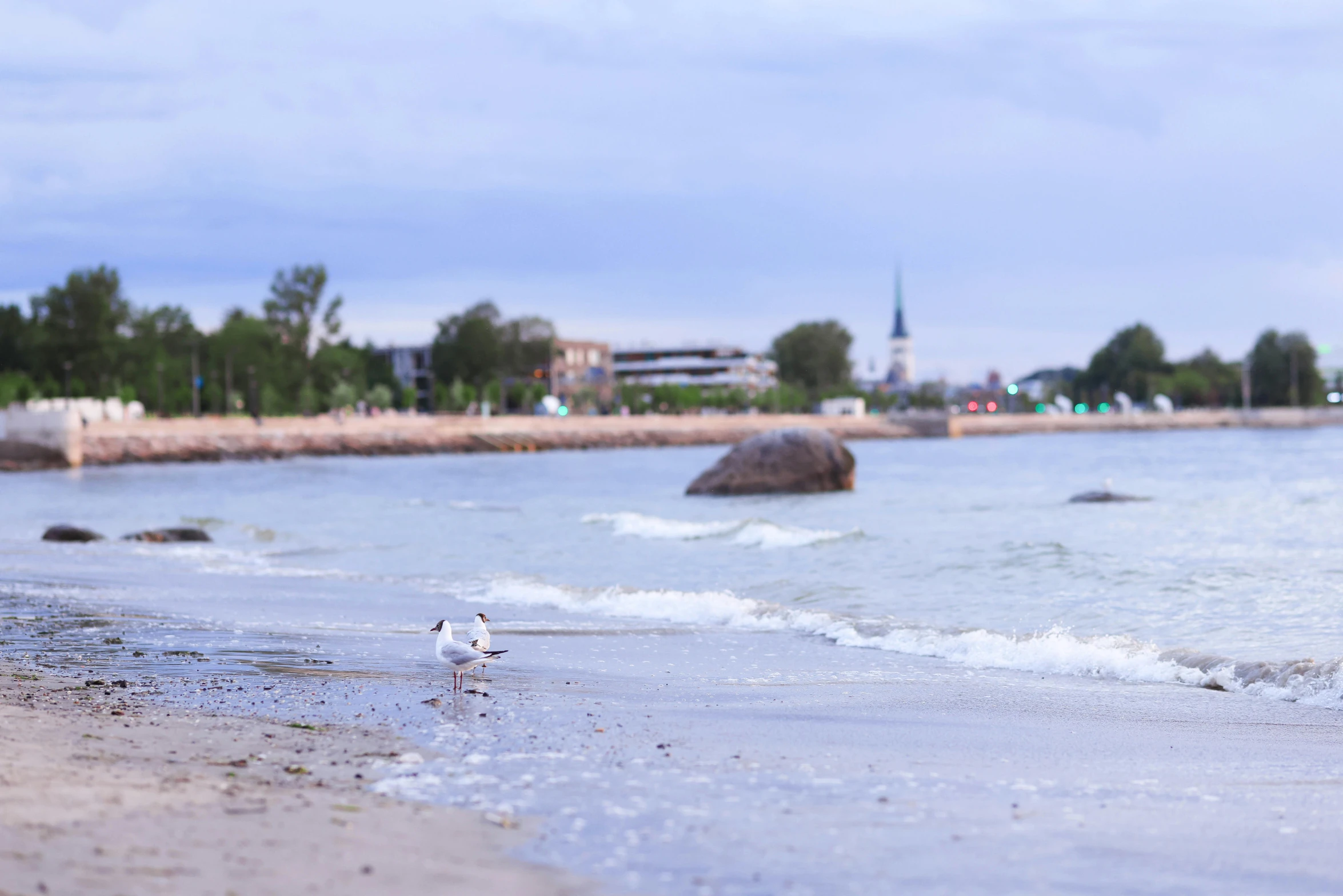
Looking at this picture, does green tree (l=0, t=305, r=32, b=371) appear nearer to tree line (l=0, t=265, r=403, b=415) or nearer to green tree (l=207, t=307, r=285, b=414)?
tree line (l=0, t=265, r=403, b=415)

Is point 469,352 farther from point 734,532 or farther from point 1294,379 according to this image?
point 734,532

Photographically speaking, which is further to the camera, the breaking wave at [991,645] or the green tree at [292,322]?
the green tree at [292,322]

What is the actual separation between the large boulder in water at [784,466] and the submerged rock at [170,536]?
48.8 feet

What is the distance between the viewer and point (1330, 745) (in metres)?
8.09

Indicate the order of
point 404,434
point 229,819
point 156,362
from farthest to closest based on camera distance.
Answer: point 156,362 < point 404,434 < point 229,819

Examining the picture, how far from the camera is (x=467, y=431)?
356 ft

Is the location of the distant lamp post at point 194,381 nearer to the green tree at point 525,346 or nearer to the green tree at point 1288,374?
the green tree at point 525,346

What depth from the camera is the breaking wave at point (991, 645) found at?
1012cm

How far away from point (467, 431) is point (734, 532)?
85372mm

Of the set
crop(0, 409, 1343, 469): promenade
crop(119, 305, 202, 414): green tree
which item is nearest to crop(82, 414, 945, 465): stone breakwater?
crop(0, 409, 1343, 469): promenade

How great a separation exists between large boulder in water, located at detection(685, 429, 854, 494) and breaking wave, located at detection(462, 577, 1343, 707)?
62.2 feet

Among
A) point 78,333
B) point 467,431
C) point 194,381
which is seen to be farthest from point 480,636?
point 78,333

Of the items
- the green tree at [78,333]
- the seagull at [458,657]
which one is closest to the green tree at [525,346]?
the green tree at [78,333]

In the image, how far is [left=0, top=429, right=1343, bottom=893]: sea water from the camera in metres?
6.19
